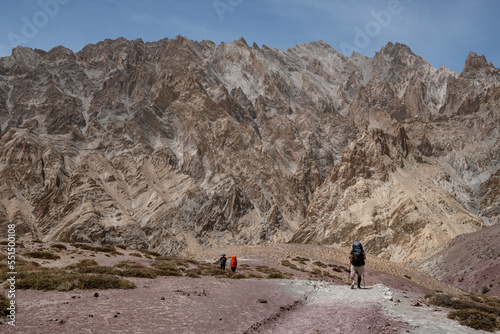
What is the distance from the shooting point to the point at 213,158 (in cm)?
14450

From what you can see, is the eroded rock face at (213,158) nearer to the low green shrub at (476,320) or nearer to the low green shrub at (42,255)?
the low green shrub at (42,255)

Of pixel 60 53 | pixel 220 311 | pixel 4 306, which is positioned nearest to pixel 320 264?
pixel 220 311

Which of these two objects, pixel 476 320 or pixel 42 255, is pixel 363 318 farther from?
pixel 42 255

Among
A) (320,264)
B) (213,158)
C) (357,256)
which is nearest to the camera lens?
(357,256)

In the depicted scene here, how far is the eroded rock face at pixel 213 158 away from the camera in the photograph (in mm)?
102625

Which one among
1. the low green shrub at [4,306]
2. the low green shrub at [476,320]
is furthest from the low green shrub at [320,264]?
the low green shrub at [4,306]

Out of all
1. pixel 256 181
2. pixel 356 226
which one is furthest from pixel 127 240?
pixel 356 226

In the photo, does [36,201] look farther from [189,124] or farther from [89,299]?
[89,299]

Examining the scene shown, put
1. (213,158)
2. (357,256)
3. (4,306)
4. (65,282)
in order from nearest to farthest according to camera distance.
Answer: (4,306) → (65,282) → (357,256) → (213,158)

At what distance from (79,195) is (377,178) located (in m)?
89.8

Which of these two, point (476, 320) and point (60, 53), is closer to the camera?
point (476, 320)

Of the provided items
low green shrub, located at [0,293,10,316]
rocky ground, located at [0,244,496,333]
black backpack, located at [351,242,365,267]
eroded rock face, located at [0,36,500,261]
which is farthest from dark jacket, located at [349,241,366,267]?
eroded rock face, located at [0,36,500,261]

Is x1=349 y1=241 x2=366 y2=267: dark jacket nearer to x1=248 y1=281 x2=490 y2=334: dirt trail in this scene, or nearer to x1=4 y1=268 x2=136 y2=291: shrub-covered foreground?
x1=248 y1=281 x2=490 y2=334: dirt trail

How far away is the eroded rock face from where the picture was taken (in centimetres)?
10262
